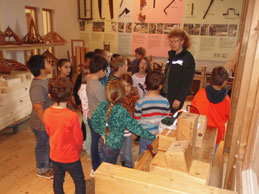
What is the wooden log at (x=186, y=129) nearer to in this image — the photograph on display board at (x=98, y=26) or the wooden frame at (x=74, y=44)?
the wooden frame at (x=74, y=44)

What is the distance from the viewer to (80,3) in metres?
7.57

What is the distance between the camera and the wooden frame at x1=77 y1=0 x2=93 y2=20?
24.6ft

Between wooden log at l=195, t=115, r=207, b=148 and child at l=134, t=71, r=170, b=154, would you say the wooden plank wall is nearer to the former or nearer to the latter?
wooden log at l=195, t=115, r=207, b=148

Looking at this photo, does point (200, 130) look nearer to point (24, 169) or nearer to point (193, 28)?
point (24, 169)

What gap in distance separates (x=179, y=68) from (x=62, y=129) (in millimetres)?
1748

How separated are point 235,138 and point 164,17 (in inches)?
218

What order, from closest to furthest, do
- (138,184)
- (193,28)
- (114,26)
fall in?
(138,184), (193,28), (114,26)

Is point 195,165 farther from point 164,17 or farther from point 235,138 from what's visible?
point 164,17

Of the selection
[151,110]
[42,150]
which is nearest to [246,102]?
[151,110]

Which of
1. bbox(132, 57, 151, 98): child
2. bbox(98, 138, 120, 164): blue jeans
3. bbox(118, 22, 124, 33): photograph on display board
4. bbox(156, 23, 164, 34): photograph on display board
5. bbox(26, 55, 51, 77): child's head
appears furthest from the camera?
bbox(118, 22, 124, 33): photograph on display board

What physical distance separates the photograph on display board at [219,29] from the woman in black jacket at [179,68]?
13.0 ft

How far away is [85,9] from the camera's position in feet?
24.7

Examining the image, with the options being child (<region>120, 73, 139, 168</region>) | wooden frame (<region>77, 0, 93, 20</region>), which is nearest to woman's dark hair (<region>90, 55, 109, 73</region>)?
child (<region>120, 73, 139, 168</region>)

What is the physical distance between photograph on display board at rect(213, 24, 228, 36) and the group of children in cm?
435
